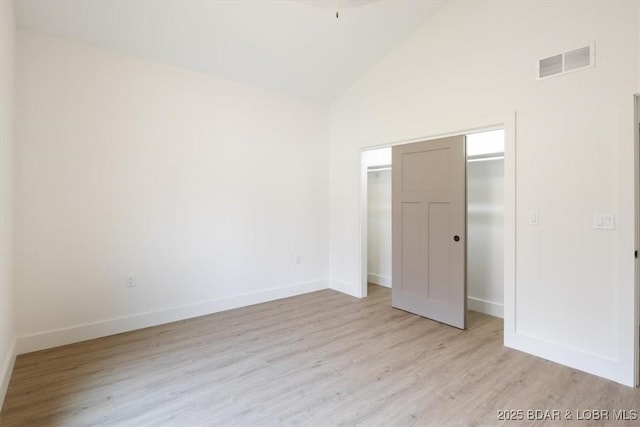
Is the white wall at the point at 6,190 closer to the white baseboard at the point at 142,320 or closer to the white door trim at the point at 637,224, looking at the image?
the white baseboard at the point at 142,320

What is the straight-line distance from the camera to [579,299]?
8.40 feet

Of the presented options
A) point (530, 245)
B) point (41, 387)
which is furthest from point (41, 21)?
point (530, 245)

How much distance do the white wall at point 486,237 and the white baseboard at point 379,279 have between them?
1.30 m

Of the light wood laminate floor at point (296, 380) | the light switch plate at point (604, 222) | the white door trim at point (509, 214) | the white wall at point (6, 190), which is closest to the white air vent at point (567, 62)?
the white door trim at point (509, 214)

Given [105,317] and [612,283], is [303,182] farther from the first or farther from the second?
[612,283]

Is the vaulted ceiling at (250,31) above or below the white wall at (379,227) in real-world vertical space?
above

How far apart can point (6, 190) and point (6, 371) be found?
1.34 meters

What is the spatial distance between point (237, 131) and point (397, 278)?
2.81 meters

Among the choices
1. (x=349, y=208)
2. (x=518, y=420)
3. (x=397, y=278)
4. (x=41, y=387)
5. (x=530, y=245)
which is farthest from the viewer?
(x=349, y=208)

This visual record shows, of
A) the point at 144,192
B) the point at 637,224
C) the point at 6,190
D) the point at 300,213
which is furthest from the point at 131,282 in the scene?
the point at 637,224

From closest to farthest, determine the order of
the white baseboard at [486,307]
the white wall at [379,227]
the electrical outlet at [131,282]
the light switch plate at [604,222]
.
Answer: the light switch plate at [604,222]
the electrical outlet at [131,282]
the white baseboard at [486,307]
the white wall at [379,227]

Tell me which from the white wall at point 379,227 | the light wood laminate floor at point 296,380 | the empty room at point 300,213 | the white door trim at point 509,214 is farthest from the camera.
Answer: the white wall at point 379,227

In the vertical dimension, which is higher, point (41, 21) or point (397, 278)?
point (41, 21)

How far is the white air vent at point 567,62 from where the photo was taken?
248 cm
